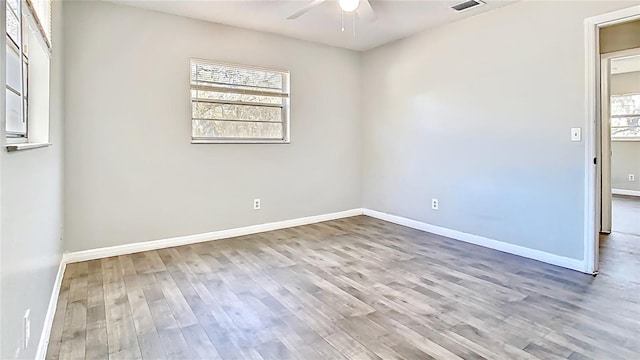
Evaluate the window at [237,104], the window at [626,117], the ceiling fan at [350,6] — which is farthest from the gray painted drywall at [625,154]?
the window at [237,104]

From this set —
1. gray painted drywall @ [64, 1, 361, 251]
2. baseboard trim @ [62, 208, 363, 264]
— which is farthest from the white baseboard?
gray painted drywall @ [64, 1, 361, 251]

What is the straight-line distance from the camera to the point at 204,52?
3928 millimetres

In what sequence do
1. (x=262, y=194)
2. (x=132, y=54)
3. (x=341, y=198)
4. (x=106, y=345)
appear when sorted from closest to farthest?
(x=106, y=345) → (x=132, y=54) → (x=262, y=194) → (x=341, y=198)

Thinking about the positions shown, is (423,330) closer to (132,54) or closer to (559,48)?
(559,48)

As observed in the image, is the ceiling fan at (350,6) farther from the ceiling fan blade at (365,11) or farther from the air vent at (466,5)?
the air vent at (466,5)

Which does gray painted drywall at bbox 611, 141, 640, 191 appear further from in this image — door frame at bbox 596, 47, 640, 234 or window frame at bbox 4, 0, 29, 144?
window frame at bbox 4, 0, 29, 144

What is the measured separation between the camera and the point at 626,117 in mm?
7270

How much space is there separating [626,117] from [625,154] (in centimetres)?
76

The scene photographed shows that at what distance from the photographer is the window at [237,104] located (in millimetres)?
3969

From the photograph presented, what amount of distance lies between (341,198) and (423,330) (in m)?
3.26

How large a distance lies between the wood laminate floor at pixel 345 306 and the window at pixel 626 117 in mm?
A: 5033

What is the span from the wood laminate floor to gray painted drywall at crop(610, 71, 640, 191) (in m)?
4.74

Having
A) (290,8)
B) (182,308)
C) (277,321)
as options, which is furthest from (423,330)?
(290,8)

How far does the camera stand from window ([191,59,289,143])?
3.97 meters
